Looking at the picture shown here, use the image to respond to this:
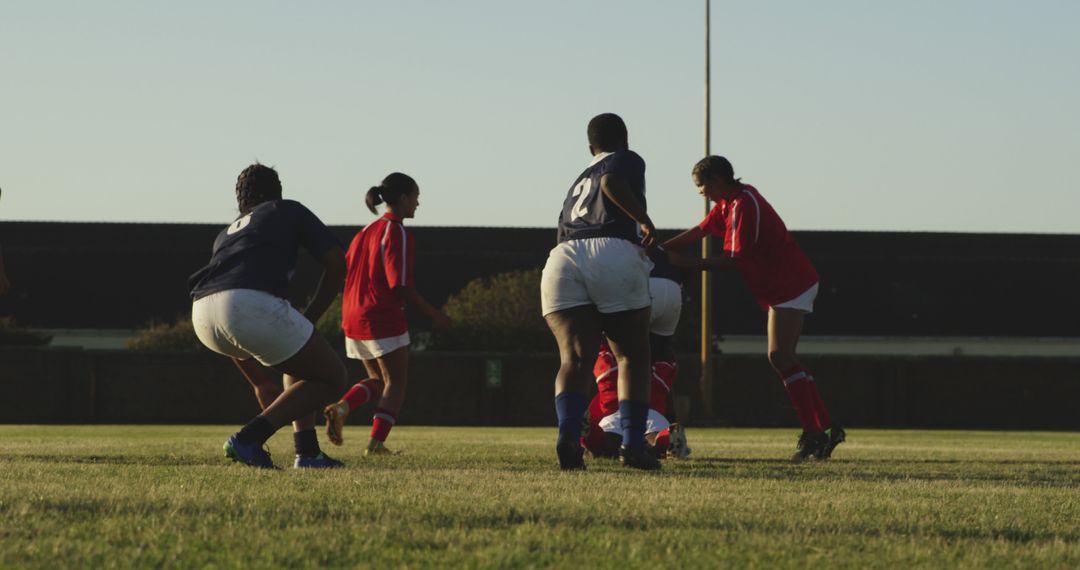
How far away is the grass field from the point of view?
171 inches

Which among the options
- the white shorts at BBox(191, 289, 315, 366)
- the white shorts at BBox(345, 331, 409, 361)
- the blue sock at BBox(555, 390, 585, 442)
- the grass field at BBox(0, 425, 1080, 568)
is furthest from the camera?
the white shorts at BBox(345, 331, 409, 361)

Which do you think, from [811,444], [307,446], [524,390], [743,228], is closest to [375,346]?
[307,446]

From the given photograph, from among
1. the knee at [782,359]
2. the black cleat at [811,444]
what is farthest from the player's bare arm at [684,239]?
the black cleat at [811,444]

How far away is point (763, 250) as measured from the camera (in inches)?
387

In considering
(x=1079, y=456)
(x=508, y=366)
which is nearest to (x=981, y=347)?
(x=508, y=366)

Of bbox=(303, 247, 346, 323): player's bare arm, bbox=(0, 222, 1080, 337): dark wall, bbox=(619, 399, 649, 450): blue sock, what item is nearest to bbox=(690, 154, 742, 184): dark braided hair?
bbox=(619, 399, 649, 450): blue sock

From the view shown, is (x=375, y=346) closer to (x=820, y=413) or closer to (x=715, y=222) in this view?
(x=715, y=222)

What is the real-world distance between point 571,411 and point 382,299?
7.31ft

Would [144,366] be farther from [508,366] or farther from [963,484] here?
[963,484]

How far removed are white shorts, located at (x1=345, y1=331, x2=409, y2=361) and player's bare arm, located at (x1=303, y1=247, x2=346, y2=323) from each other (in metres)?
1.79

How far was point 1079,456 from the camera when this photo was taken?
453 inches

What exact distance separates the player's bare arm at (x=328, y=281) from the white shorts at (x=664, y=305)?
256 cm

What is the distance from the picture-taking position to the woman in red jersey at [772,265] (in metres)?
9.73

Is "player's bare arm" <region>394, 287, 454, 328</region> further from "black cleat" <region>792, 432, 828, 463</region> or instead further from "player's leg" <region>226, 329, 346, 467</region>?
"black cleat" <region>792, 432, 828, 463</region>
